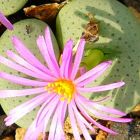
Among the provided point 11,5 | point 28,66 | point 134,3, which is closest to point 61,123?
point 28,66

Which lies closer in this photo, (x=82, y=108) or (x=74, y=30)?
(x=82, y=108)

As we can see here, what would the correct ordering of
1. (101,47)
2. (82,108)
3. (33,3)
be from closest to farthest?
(82,108) < (101,47) < (33,3)

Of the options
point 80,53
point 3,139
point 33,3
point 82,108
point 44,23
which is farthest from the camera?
point 3,139

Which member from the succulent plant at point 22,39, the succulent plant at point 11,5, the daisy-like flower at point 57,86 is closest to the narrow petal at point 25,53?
the daisy-like flower at point 57,86

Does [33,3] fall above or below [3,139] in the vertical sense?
above

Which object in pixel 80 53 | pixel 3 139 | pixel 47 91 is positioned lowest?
pixel 3 139

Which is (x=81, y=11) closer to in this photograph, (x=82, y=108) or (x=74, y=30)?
(x=74, y=30)

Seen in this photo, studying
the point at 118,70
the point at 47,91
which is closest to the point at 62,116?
the point at 47,91

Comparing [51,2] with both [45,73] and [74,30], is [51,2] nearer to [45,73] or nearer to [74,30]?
[74,30]
